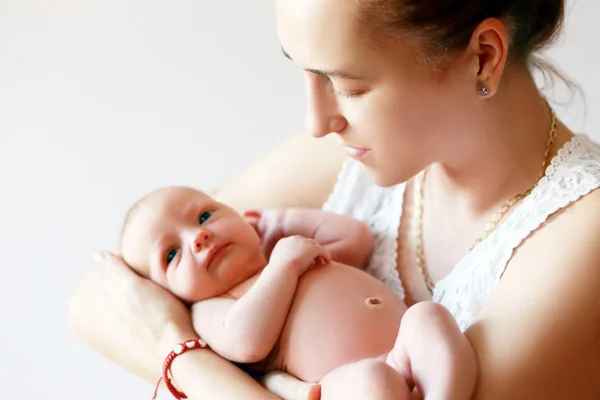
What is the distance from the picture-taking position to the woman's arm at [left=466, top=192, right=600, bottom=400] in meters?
0.97

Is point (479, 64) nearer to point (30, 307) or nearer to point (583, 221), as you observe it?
point (583, 221)

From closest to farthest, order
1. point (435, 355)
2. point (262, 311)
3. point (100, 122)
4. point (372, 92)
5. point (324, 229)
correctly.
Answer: point (435, 355), point (372, 92), point (262, 311), point (324, 229), point (100, 122)

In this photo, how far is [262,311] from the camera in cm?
117

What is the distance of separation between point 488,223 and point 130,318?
2.02ft

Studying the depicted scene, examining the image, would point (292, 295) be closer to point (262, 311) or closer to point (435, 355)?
point (262, 311)

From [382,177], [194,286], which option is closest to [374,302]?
[382,177]

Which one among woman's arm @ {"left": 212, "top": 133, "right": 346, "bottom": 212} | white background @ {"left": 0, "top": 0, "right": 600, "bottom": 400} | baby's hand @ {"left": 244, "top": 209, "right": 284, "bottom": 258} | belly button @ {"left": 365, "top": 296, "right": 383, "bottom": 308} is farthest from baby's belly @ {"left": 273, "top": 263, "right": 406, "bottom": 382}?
white background @ {"left": 0, "top": 0, "right": 600, "bottom": 400}

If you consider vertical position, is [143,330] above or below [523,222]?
below

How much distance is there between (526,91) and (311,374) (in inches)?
20.9

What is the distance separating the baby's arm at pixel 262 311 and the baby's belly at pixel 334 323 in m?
0.02

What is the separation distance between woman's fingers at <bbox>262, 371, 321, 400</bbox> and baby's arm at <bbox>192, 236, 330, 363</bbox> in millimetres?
36

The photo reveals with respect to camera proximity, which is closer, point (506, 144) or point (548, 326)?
point (548, 326)

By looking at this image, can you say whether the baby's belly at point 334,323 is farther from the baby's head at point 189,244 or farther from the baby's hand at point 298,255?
the baby's head at point 189,244

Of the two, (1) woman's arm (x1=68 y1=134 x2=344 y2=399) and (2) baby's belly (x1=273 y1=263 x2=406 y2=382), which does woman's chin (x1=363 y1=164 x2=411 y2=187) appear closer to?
(2) baby's belly (x1=273 y1=263 x2=406 y2=382)
